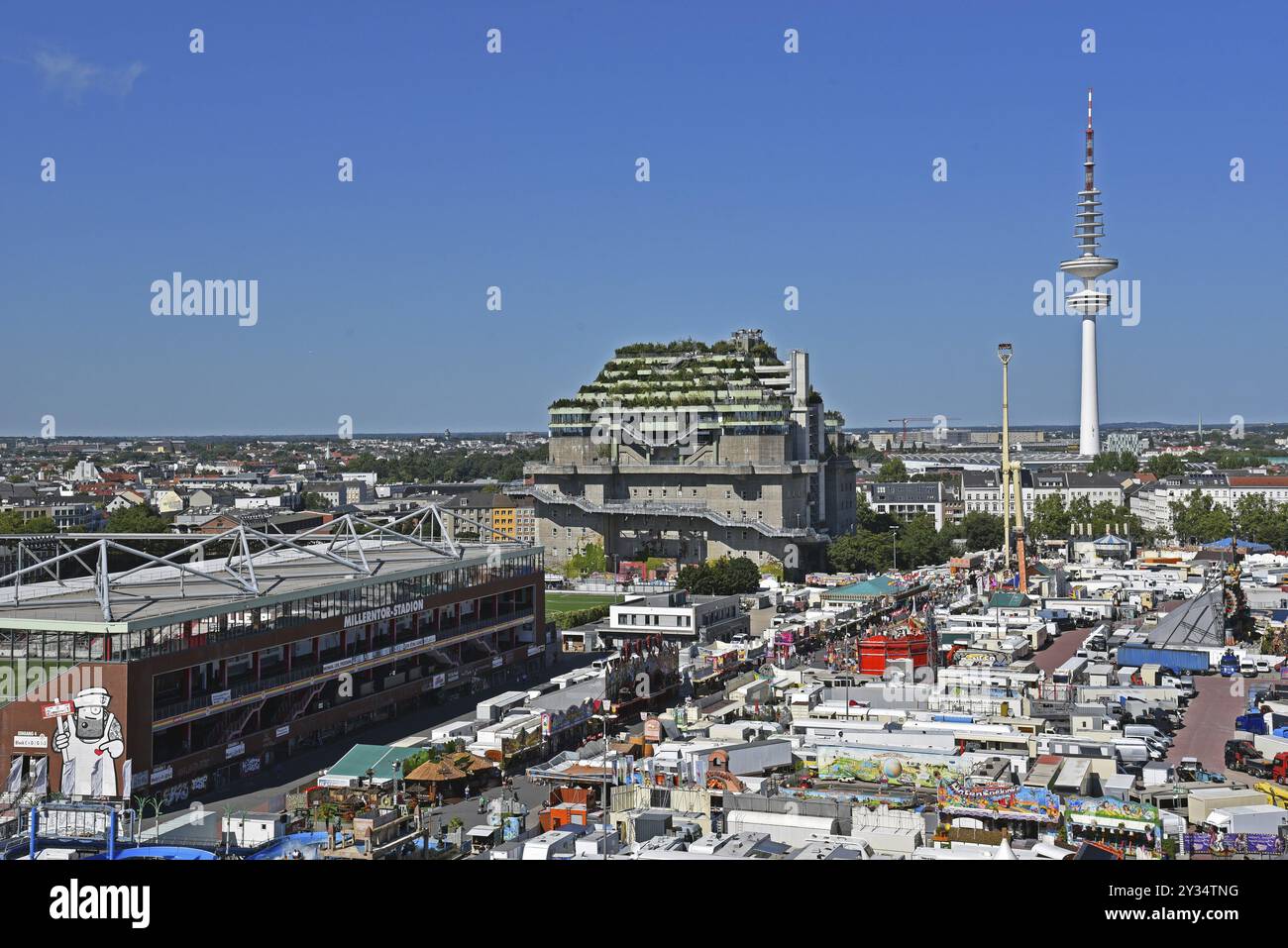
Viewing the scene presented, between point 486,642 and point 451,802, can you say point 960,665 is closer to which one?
point 486,642

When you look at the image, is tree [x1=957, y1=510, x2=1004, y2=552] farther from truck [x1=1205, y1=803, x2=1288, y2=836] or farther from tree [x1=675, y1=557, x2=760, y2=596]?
truck [x1=1205, y1=803, x2=1288, y2=836]

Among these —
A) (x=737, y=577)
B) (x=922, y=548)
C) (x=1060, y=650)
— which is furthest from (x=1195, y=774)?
(x=922, y=548)

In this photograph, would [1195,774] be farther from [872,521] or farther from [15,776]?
[872,521]

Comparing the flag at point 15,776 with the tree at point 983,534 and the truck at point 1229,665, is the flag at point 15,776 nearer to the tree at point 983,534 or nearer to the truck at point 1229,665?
the truck at point 1229,665

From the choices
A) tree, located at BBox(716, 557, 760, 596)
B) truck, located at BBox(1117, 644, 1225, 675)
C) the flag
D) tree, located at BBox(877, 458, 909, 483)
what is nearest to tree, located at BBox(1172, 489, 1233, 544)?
tree, located at BBox(716, 557, 760, 596)
